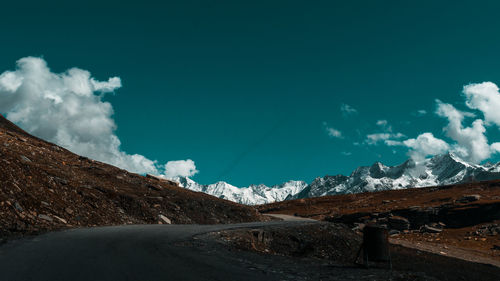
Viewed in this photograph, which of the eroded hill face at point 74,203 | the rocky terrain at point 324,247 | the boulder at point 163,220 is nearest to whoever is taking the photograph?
the eroded hill face at point 74,203

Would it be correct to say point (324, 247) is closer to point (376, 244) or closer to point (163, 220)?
point (376, 244)

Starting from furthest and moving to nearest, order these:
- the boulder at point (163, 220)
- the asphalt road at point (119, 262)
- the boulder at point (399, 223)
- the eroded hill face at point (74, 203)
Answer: the boulder at point (399, 223) < the boulder at point (163, 220) < the eroded hill face at point (74, 203) < the asphalt road at point (119, 262)

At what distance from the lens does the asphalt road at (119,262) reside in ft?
28.3

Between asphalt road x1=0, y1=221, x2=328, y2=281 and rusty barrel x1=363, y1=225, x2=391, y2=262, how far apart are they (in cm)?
543

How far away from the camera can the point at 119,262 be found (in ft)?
33.1

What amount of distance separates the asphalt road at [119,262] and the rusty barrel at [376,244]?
543 centimetres

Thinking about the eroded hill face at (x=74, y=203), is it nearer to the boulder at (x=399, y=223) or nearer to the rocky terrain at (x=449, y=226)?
the rocky terrain at (x=449, y=226)

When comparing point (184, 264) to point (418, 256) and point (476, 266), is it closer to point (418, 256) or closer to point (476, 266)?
point (418, 256)

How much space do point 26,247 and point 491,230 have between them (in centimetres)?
6568

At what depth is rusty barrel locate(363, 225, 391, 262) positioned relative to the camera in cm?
1576

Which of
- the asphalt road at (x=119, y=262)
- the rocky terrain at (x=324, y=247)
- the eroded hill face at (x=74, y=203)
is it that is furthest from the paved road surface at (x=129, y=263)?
the rocky terrain at (x=324, y=247)

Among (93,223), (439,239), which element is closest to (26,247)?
(93,223)

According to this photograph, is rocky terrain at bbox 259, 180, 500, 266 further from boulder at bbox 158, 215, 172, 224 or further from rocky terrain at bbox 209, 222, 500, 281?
boulder at bbox 158, 215, 172, 224

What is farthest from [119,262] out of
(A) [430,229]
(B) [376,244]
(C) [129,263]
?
(A) [430,229]
